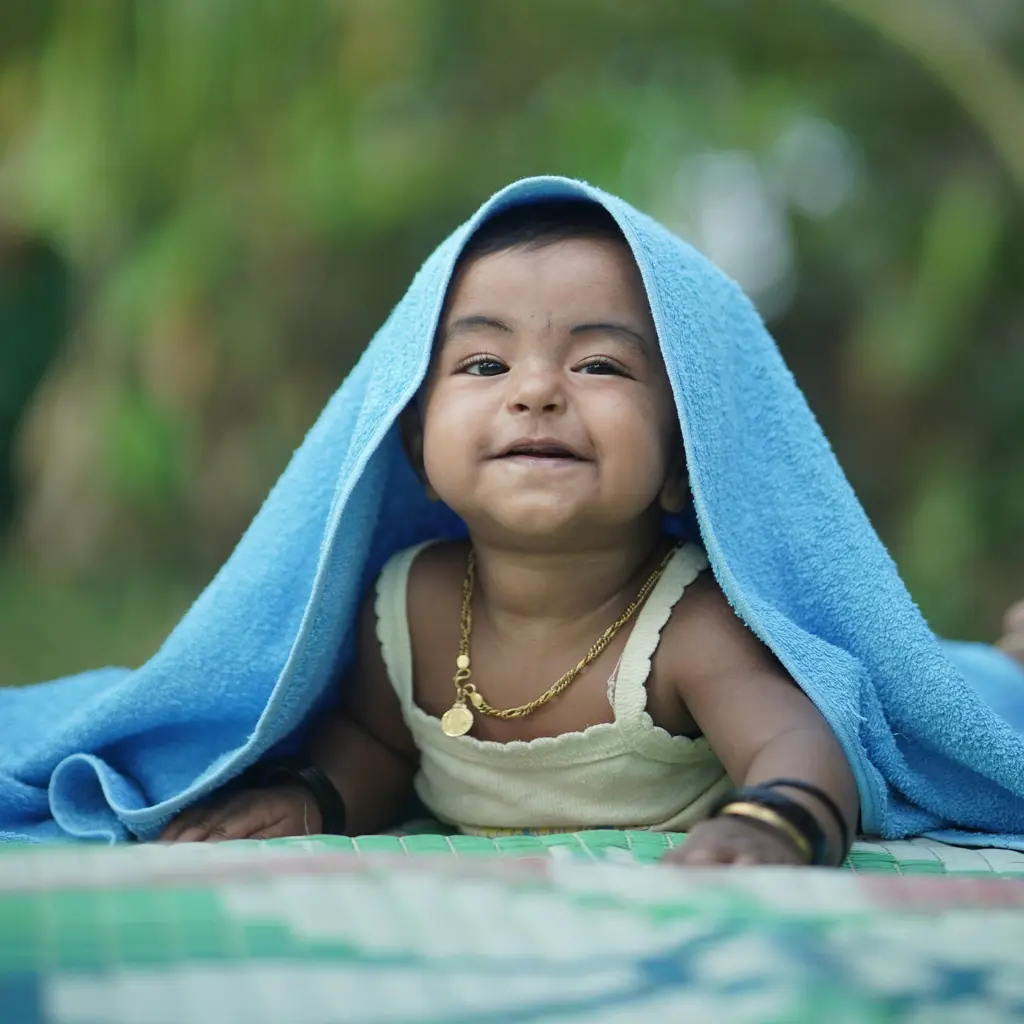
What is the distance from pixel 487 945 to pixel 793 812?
0.35 metres

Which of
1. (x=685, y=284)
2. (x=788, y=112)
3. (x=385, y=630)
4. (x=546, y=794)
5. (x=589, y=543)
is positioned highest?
(x=788, y=112)

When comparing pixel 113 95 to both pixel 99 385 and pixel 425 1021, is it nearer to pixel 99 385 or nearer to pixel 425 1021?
pixel 99 385

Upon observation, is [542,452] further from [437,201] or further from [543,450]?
[437,201]

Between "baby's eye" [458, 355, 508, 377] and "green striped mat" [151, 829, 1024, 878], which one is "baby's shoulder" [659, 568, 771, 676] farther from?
"baby's eye" [458, 355, 508, 377]

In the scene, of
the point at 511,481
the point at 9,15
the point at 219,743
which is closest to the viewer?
the point at 511,481

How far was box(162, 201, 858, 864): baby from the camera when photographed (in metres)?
1.28

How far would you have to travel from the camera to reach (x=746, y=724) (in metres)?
1.22

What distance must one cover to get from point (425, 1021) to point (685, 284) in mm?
814

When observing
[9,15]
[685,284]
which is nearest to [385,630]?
[685,284]

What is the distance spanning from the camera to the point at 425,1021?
2.43ft

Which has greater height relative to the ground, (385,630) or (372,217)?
(372,217)

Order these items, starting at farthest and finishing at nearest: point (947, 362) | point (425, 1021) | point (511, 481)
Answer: point (947, 362), point (511, 481), point (425, 1021)

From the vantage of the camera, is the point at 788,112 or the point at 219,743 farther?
the point at 788,112

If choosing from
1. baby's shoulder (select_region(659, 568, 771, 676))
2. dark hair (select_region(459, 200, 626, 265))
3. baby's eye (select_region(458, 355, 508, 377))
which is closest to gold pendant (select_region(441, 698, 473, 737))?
baby's shoulder (select_region(659, 568, 771, 676))
